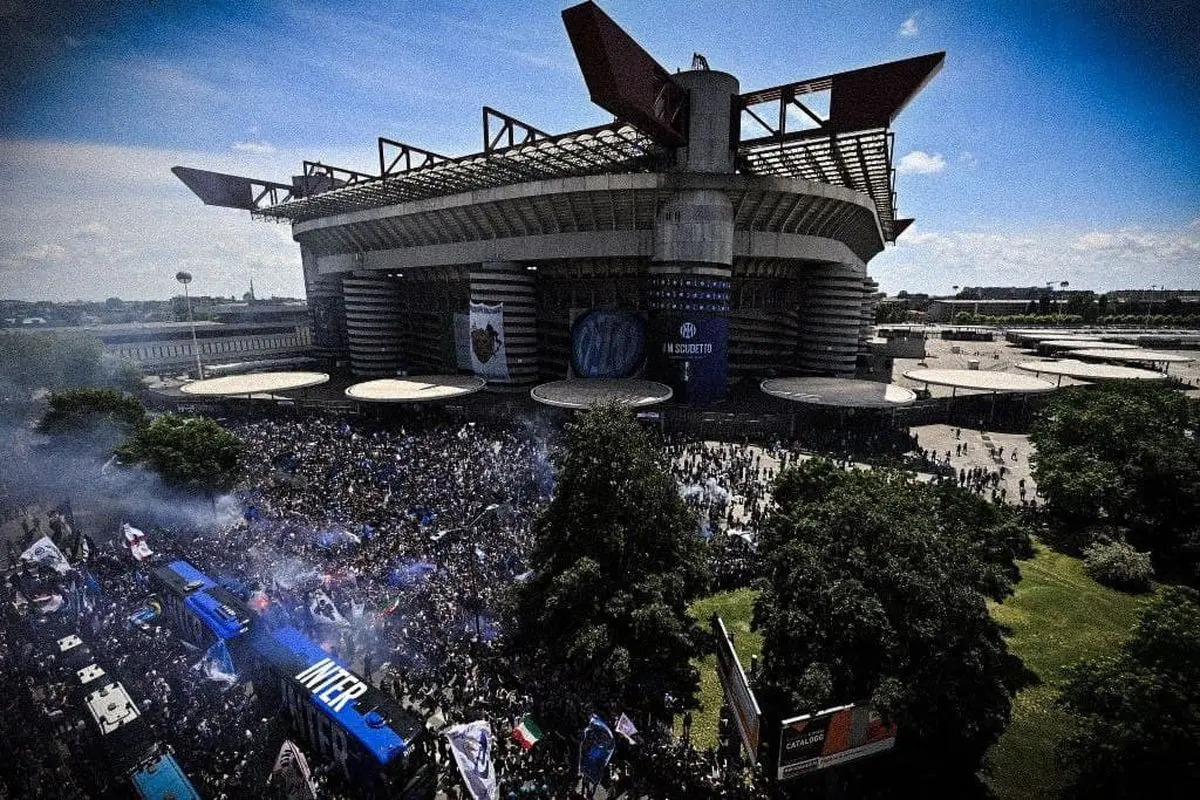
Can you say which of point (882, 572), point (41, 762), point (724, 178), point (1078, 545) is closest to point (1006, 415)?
point (1078, 545)

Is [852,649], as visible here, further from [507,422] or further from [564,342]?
[564,342]

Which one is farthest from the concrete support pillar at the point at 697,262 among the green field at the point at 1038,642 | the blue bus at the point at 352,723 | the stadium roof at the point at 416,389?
the blue bus at the point at 352,723

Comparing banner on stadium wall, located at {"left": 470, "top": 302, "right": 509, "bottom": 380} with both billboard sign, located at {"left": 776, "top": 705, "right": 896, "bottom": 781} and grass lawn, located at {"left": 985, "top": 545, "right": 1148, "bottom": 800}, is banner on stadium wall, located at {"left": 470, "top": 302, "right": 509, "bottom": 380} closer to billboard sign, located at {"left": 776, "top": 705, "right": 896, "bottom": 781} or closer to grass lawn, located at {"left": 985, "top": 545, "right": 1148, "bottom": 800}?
grass lawn, located at {"left": 985, "top": 545, "right": 1148, "bottom": 800}

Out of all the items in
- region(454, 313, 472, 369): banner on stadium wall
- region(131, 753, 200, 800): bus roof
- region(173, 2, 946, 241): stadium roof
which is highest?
region(173, 2, 946, 241): stadium roof

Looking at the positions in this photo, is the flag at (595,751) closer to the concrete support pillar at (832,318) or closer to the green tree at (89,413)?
the green tree at (89,413)

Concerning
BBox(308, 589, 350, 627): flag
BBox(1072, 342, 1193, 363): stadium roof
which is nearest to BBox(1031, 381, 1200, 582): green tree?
BBox(308, 589, 350, 627): flag

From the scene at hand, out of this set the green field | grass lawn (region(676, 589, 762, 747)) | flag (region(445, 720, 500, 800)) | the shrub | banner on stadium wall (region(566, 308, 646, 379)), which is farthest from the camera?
banner on stadium wall (region(566, 308, 646, 379))
